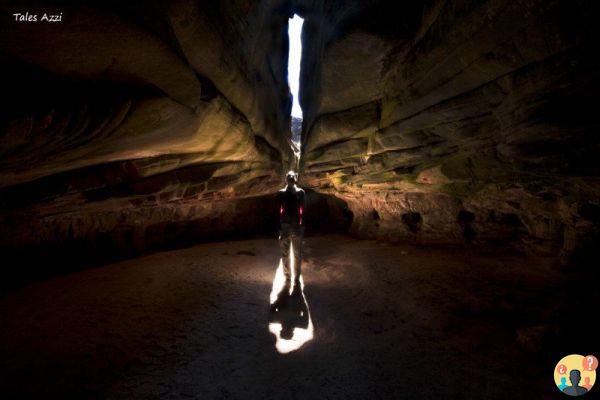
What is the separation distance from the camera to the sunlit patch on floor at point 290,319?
4503mm

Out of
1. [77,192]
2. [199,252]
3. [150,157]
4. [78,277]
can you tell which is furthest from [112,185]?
[199,252]

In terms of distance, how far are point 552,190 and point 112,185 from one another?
466 inches

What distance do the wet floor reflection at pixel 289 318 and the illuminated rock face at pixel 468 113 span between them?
557 centimetres

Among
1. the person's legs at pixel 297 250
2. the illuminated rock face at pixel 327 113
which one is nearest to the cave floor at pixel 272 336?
the person's legs at pixel 297 250

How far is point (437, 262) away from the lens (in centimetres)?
836

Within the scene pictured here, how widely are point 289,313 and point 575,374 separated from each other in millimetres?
4336

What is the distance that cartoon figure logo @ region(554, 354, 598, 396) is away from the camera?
10.1 feet

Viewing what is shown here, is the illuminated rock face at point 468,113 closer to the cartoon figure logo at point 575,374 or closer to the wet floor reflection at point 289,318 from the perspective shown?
the cartoon figure logo at point 575,374

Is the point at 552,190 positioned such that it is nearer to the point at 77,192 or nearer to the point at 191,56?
the point at 191,56

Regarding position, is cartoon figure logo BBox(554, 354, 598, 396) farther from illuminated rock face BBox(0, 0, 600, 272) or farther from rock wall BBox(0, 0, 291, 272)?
rock wall BBox(0, 0, 291, 272)

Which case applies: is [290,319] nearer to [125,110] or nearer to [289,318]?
[289,318]

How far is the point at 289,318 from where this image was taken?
532 centimetres

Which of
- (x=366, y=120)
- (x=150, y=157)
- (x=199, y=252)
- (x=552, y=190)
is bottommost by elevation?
(x=199, y=252)

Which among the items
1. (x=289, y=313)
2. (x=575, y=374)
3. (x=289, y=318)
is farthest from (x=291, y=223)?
(x=575, y=374)
